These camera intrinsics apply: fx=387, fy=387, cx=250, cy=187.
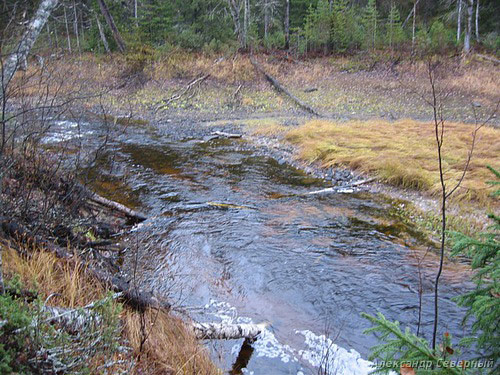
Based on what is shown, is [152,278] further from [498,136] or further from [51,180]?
[498,136]

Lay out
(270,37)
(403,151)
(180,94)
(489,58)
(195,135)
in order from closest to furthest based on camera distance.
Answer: (403,151)
(195,135)
(180,94)
(489,58)
(270,37)

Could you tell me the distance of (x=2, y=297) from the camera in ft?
8.19

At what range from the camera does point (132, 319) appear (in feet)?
11.2

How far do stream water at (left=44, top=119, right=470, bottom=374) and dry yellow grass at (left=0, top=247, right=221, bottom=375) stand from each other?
1.85ft

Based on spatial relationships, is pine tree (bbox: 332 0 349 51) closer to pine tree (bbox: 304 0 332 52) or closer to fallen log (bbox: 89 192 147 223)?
pine tree (bbox: 304 0 332 52)

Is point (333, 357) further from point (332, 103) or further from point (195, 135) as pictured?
point (332, 103)

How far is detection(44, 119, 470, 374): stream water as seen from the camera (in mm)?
4316

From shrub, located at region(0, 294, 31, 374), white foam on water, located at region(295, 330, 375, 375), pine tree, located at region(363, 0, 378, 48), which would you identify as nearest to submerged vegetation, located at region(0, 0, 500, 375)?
shrub, located at region(0, 294, 31, 374)

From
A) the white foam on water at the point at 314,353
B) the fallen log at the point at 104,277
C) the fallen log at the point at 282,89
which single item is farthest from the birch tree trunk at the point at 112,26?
the white foam on water at the point at 314,353

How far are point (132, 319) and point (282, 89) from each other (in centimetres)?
1788

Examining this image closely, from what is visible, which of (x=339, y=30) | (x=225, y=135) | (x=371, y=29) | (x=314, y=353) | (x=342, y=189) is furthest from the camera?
(x=339, y=30)

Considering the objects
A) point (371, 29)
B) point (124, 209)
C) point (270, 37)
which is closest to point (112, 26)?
point (270, 37)

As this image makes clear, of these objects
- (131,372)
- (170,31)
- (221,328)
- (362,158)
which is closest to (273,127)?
(362,158)

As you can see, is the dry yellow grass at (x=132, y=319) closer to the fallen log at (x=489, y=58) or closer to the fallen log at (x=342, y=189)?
the fallen log at (x=342, y=189)
